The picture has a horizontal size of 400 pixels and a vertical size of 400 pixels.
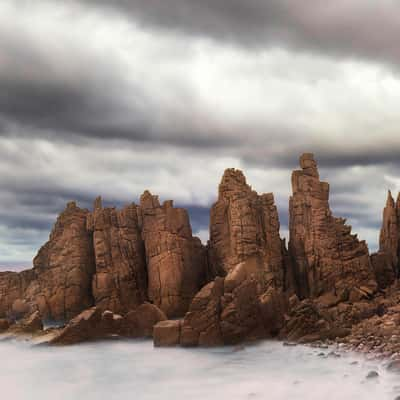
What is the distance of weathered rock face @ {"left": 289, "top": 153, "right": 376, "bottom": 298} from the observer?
64.6 meters

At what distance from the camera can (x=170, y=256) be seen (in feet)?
217

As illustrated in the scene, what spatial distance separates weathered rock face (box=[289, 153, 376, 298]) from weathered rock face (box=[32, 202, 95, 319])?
2662 centimetres

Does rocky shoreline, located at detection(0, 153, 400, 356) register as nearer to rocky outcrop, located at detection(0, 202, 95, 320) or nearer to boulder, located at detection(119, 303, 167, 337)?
rocky outcrop, located at detection(0, 202, 95, 320)

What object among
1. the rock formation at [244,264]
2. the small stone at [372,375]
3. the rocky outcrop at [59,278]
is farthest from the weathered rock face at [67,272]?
the small stone at [372,375]

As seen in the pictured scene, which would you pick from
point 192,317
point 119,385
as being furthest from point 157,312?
point 119,385

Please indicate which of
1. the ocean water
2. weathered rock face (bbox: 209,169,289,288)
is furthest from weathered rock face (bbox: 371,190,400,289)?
the ocean water

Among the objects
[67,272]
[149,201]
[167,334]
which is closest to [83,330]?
[167,334]

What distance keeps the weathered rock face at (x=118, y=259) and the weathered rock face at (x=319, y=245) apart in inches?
784

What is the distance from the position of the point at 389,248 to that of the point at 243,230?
25.3 metres

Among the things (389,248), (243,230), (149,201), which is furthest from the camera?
(389,248)

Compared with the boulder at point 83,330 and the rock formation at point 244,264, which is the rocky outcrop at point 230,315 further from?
the boulder at point 83,330

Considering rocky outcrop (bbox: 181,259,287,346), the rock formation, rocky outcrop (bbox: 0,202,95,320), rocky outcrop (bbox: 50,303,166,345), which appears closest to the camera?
rocky outcrop (bbox: 181,259,287,346)

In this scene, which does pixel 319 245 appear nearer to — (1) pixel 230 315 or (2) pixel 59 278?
(1) pixel 230 315

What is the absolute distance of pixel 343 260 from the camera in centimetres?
6594
